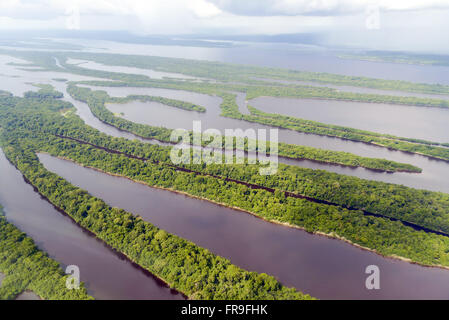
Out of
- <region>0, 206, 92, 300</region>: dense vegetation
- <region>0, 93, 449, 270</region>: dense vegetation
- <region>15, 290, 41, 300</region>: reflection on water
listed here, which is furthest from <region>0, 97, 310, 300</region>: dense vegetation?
<region>15, 290, 41, 300</region>: reflection on water

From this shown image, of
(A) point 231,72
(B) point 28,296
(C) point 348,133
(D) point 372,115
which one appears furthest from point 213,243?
(A) point 231,72

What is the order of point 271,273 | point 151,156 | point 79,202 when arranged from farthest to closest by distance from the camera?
point 151,156
point 79,202
point 271,273

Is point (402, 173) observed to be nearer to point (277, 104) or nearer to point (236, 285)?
point (236, 285)

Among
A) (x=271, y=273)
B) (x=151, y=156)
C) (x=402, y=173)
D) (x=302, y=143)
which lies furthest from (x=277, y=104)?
(x=271, y=273)

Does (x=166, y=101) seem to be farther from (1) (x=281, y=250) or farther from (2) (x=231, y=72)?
(1) (x=281, y=250)

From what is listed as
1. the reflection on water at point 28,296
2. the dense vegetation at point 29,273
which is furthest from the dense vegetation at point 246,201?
the reflection on water at point 28,296
